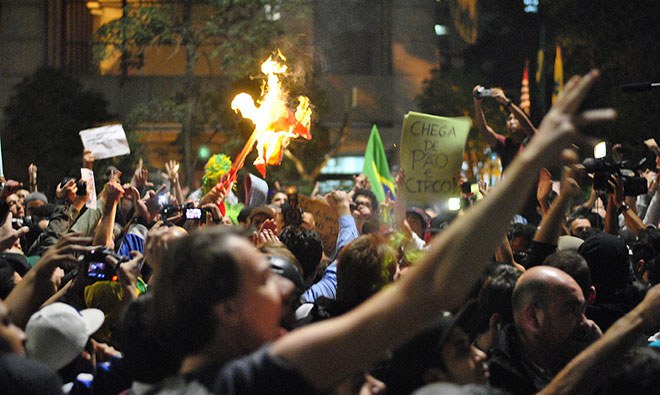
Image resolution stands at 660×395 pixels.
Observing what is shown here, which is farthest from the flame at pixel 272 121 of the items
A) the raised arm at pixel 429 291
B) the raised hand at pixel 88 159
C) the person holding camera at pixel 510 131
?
the raised arm at pixel 429 291

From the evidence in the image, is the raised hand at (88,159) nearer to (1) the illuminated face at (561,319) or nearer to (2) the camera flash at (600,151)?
(2) the camera flash at (600,151)

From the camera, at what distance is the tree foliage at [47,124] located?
80.3 ft

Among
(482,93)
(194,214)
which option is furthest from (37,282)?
(482,93)

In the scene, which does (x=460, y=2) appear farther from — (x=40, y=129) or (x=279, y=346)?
(x=279, y=346)

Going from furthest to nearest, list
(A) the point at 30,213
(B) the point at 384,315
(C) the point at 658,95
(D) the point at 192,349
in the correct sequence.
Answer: (C) the point at 658,95
(A) the point at 30,213
(D) the point at 192,349
(B) the point at 384,315

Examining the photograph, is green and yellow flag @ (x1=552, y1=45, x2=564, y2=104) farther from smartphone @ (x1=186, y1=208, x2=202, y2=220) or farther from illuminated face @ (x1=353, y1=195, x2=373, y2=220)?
smartphone @ (x1=186, y1=208, x2=202, y2=220)

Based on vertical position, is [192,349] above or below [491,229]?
below

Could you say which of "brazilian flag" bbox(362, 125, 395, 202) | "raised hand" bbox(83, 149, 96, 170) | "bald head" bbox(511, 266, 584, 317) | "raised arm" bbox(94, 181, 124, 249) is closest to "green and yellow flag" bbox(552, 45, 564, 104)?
"brazilian flag" bbox(362, 125, 395, 202)

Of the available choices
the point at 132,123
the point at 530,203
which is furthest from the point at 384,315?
the point at 132,123

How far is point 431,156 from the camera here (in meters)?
8.19

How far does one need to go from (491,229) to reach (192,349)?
31.6 inches

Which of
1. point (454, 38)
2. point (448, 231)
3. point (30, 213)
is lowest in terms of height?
point (30, 213)

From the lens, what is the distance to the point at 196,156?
25891mm

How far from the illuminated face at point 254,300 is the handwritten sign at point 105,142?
22.7 ft
